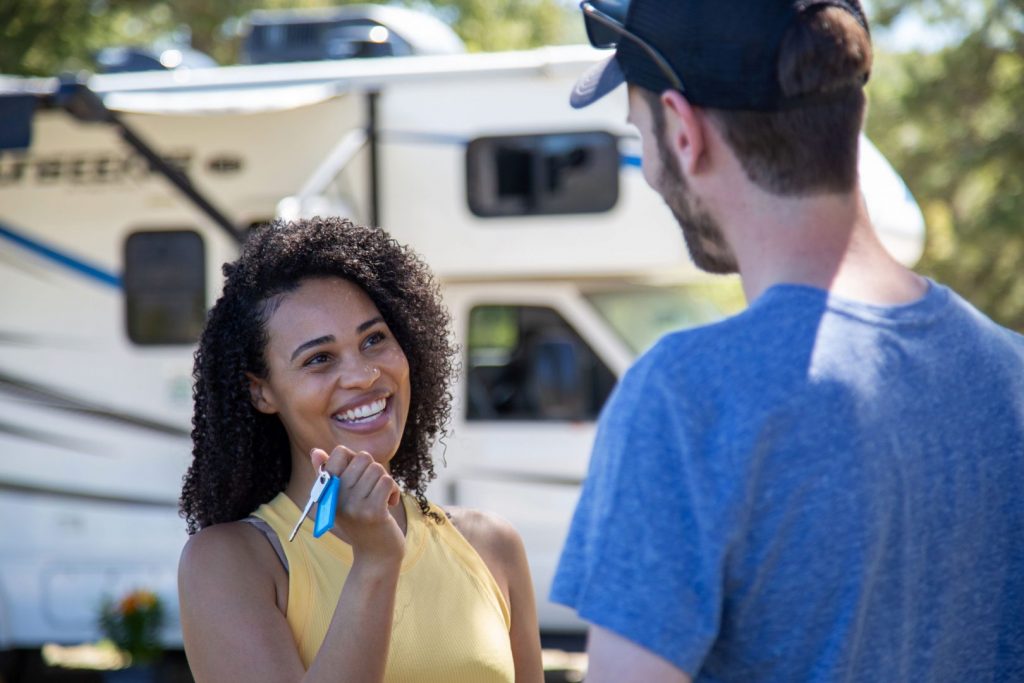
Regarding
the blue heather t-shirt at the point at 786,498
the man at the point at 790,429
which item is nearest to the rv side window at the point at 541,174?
the man at the point at 790,429

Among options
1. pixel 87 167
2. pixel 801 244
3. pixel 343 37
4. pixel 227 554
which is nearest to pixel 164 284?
pixel 87 167

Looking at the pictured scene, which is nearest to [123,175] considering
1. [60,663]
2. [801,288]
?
[60,663]

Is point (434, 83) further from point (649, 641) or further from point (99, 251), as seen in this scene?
point (649, 641)

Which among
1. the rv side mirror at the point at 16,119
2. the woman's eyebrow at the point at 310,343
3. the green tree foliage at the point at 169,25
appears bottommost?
the woman's eyebrow at the point at 310,343

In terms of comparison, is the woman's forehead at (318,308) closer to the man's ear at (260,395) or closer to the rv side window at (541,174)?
the man's ear at (260,395)

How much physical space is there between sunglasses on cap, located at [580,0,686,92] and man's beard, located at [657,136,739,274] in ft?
0.30

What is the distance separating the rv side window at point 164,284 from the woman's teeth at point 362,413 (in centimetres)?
461

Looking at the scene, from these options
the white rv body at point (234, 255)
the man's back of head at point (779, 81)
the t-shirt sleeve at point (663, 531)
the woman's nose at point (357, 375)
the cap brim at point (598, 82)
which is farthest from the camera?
the white rv body at point (234, 255)

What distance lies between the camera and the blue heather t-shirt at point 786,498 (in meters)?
1.36

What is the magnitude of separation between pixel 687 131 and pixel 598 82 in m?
0.32

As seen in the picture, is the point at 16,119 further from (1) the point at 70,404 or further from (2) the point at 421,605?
(2) the point at 421,605

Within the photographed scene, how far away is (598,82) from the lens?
1.78m

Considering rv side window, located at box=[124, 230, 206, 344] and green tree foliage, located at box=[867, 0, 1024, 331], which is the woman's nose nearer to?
rv side window, located at box=[124, 230, 206, 344]

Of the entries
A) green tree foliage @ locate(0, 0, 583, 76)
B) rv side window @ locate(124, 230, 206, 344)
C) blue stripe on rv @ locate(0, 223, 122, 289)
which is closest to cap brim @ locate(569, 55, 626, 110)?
rv side window @ locate(124, 230, 206, 344)
